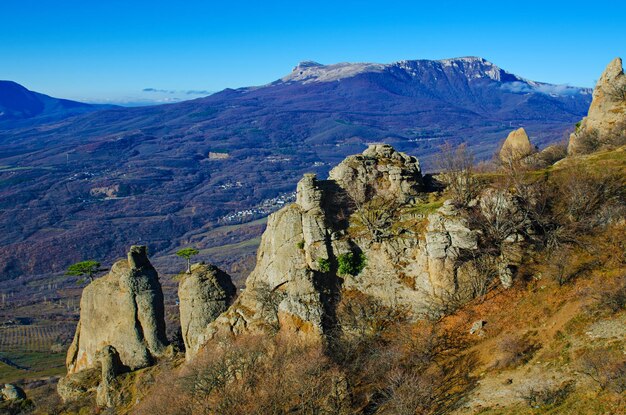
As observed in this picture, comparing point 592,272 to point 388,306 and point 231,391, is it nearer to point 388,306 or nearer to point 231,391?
point 388,306

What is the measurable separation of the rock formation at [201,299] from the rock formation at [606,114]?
3719 centimetres

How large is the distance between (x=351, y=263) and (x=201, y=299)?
13.3 metres

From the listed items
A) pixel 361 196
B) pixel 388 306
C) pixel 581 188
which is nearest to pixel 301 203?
pixel 361 196

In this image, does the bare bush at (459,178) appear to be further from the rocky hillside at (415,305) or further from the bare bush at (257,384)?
the bare bush at (257,384)

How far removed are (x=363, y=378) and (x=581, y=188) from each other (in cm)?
1911

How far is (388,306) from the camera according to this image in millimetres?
36156

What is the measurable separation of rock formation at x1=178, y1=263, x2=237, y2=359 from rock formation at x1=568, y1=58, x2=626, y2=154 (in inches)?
1464

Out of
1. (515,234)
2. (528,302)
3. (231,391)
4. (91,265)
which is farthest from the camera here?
(91,265)

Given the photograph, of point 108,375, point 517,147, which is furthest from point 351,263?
point 517,147

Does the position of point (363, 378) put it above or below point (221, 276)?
below

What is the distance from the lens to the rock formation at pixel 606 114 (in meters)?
56.2

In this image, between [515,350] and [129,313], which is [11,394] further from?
[515,350]

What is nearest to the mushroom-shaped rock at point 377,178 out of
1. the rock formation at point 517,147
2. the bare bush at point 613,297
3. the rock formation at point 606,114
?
the bare bush at point 613,297

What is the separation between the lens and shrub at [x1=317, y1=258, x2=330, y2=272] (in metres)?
36.8
